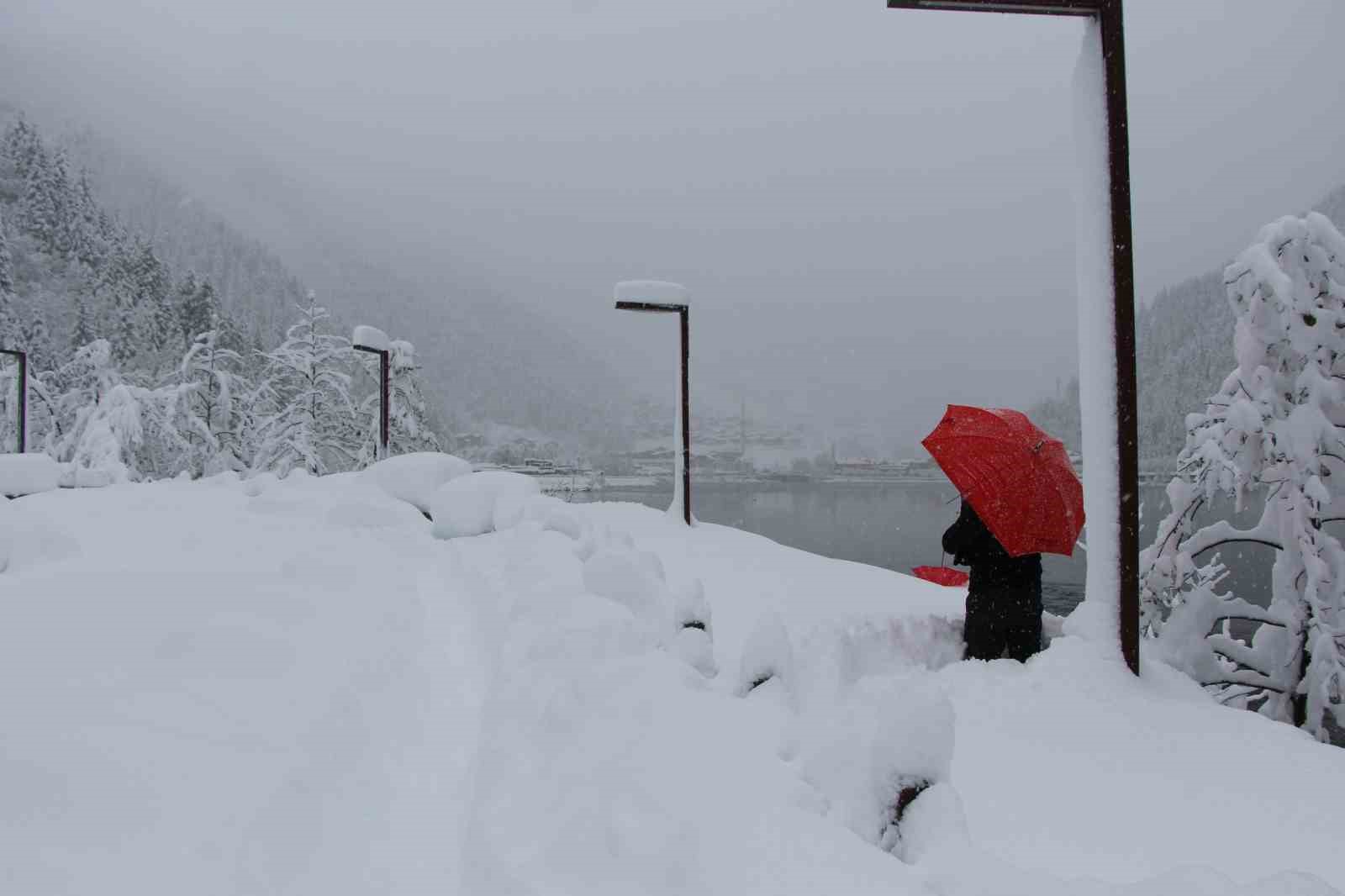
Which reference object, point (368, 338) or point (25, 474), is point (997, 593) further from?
point (25, 474)

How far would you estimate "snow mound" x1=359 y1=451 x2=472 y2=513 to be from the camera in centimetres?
1023

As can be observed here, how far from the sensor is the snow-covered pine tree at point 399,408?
1061 inches

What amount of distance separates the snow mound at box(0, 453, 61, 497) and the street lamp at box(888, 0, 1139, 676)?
58.3 ft

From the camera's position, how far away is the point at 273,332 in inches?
2295

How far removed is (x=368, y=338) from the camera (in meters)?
14.5

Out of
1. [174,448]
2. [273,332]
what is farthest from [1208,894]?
[273,332]

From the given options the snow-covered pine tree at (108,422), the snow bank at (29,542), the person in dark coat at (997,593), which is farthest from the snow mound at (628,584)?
the snow-covered pine tree at (108,422)

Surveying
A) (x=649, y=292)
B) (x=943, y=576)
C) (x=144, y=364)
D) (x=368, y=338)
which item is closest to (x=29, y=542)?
(x=649, y=292)

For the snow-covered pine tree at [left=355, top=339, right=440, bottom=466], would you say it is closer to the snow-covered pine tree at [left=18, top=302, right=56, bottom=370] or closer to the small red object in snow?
the snow-covered pine tree at [left=18, top=302, right=56, bottom=370]

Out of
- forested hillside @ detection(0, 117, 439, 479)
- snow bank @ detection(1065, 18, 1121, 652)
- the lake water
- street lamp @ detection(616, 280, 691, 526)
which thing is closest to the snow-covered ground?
snow bank @ detection(1065, 18, 1121, 652)

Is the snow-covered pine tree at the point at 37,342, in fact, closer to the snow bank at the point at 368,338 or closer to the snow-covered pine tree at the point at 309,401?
the snow-covered pine tree at the point at 309,401

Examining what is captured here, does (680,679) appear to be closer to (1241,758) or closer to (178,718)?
(178,718)

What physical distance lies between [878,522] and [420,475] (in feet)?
288

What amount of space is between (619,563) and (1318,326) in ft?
20.4
